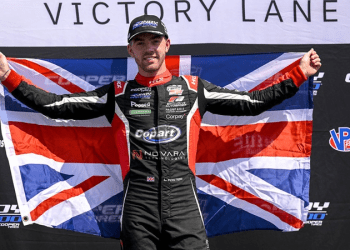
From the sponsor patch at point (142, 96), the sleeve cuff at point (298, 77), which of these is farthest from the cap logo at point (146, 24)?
the sleeve cuff at point (298, 77)

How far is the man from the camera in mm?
2551

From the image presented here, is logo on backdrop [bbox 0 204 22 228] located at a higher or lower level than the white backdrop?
lower

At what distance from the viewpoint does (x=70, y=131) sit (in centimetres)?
308

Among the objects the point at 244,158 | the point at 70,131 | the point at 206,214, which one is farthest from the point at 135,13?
the point at 206,214

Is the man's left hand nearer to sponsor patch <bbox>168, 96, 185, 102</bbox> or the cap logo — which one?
sponsor patch <bbox>168, 96, 185, 102</bbox>

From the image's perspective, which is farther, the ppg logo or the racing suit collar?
the ppg logo

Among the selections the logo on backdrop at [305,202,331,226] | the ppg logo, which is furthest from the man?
the logo on backdrop at [305,202,331,226]

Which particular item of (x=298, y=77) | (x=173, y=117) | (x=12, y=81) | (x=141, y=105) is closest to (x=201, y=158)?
(x=173, y=117)

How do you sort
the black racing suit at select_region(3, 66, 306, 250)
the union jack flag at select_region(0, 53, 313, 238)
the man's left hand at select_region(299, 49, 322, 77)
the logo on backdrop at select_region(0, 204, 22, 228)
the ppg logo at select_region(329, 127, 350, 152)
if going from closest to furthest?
the black racing suit at select_region(3, 66, 306, 250) < the man's left hand at select_region(299, 49, 322, 77) < the union jack flag at select_region(0, 53, 313, 238) < the ppg logo at select_region(329, 127, 350, 152) < the logo on backdrop at select_region(0, 204, 22, 228)

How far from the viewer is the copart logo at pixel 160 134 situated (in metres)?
2.60

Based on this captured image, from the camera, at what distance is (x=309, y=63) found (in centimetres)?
283

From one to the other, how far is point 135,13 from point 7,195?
1678 mm

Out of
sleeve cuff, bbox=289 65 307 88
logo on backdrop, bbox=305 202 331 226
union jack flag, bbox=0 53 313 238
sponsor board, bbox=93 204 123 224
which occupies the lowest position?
logo on backdrop, bbox=305 202 331 226

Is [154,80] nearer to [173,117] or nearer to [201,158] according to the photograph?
[173,117]
